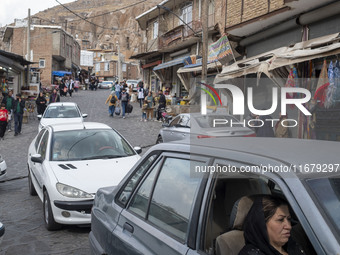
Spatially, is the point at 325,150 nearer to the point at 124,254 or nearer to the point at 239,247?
the point at 239,247

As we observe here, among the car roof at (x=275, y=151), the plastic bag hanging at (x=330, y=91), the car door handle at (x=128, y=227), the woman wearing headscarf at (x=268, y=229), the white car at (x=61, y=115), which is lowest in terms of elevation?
the car door handle at (x=128, y=227)

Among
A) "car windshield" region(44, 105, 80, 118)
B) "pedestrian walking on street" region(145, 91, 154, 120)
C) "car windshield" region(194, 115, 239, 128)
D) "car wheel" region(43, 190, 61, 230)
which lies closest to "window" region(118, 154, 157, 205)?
"car wheel" region(43, 190, 61, 230)

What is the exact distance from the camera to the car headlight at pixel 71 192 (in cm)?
548

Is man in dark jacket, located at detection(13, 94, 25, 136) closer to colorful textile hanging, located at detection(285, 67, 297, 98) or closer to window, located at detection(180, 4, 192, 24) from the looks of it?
colorful textile hanging, located at detection(285, 67, 297, 98)

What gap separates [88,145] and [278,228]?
17.7ft

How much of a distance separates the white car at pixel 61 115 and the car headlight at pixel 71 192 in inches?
412

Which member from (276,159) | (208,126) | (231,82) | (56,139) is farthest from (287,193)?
(231,82)

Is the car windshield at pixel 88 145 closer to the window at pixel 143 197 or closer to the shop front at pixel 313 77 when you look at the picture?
the window at pixel 143 197

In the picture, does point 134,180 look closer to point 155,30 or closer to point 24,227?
point 24,227

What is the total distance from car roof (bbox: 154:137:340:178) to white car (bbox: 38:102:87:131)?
1385 cm

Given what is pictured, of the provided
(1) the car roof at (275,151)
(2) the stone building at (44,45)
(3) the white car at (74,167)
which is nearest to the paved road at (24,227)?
(3) the white car at (74,167)

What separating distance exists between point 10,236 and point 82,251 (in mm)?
1297

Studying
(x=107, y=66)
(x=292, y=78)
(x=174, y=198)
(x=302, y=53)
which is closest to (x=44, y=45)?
(x=107, y=66)

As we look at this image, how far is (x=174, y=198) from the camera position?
2545 mm
